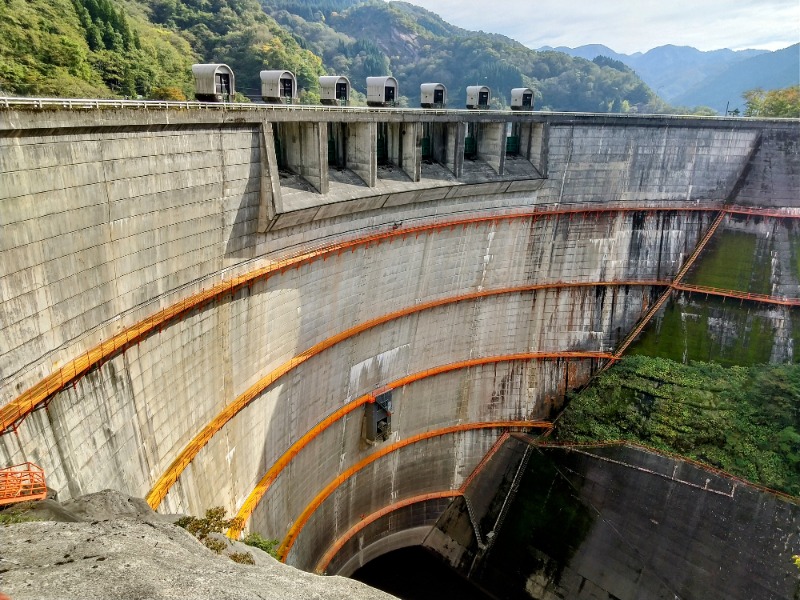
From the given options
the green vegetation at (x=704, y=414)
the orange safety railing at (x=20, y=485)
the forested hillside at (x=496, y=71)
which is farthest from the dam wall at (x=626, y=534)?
the forested hillside at (x=496, y=71)

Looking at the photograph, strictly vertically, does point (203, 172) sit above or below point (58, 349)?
above

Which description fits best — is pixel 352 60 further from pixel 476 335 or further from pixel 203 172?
pixel 203 172

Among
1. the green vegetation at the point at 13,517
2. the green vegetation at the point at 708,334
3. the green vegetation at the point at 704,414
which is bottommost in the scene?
the green vegetation at the point at 704,414

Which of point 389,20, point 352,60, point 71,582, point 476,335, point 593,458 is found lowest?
point 593,458

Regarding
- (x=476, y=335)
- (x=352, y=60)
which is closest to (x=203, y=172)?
(x=476, y=335)

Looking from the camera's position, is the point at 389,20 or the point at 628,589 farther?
the point at 389,20

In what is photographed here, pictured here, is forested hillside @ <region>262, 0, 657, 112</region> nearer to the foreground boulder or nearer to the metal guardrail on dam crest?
the metal guardrail on dam crest

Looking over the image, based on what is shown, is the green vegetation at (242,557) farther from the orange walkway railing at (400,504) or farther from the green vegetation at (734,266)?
the green vegetation at (734,266)

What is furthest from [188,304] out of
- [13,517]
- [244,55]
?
[244,55]
